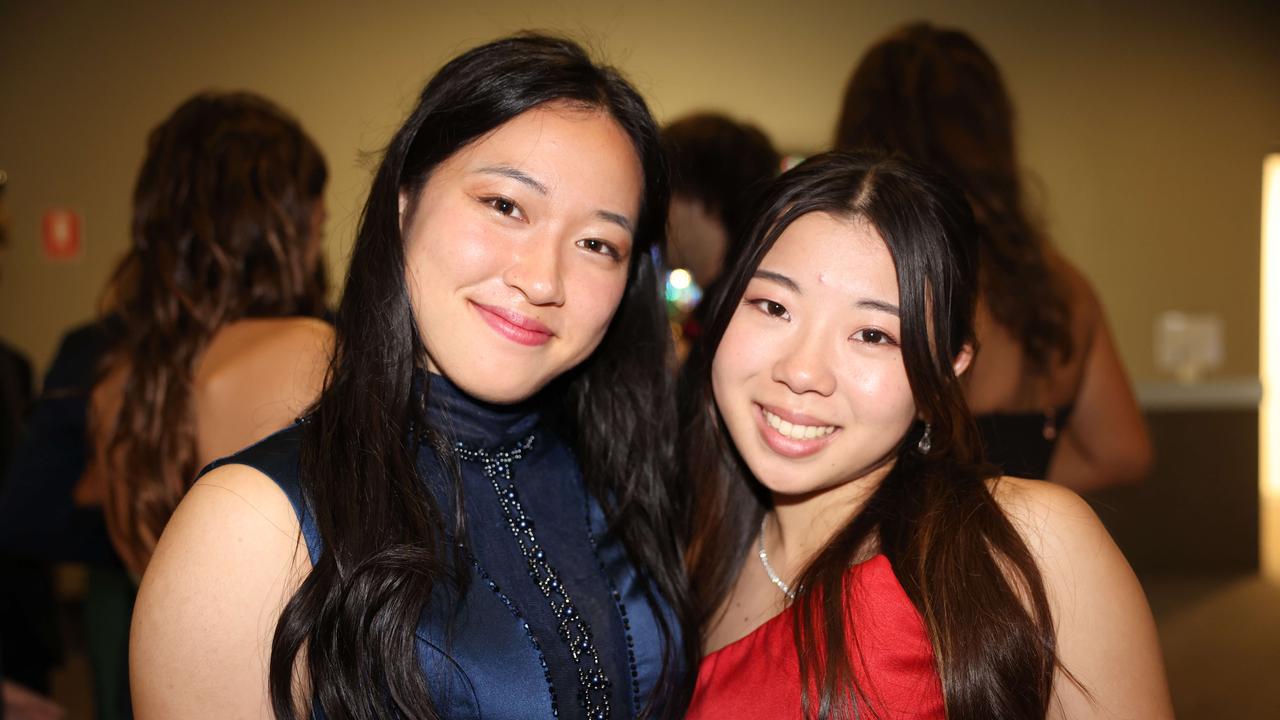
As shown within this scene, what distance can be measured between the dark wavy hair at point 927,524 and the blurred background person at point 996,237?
662 mm

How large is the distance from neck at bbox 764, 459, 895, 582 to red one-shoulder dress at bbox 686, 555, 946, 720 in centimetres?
15

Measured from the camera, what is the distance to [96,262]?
561 centimetres

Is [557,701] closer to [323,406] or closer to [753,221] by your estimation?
[323,406]

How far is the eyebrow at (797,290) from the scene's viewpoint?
1.42 m

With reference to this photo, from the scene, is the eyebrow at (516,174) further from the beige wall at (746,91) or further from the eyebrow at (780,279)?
the beige wall at (746,91)

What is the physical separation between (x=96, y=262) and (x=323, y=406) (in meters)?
5.03

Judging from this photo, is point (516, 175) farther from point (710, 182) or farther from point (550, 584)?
point (710, 182)

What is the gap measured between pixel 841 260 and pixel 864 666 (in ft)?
1.84

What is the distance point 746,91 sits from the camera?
6258 mm

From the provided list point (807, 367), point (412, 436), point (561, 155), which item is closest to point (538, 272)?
point (561, 155)

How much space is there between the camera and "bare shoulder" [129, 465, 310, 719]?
44.8 inches

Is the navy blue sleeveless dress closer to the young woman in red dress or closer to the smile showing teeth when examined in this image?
the young woman in red dress

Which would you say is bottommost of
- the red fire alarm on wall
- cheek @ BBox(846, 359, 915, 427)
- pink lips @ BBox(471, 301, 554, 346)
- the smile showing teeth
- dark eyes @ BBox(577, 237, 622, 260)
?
the red fire alarm on wall

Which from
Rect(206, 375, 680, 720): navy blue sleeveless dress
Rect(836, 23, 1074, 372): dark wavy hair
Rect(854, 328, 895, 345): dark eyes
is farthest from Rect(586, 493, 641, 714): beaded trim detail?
Rect(836, 23, 1074, 372): dark wavy hair
